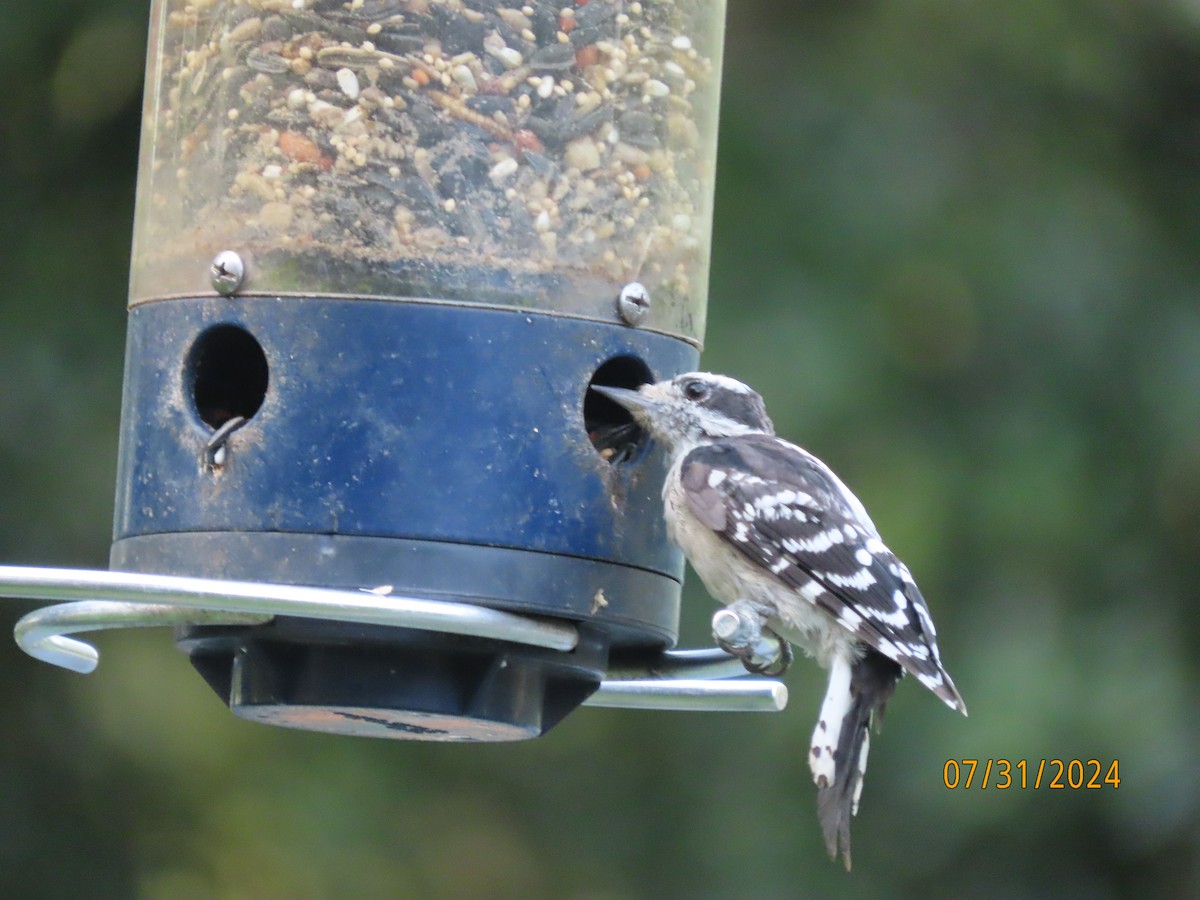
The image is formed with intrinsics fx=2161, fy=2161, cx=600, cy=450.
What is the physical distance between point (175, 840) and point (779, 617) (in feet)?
15.7

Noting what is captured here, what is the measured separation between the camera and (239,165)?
Result: 18.0 feet

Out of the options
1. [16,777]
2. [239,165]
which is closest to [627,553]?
[239,165]

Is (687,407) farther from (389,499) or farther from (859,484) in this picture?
(859,484)

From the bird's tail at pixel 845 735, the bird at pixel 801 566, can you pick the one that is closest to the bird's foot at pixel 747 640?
the bird at pixel 801 566

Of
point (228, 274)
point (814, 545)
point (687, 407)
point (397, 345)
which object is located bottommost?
point (814, 545)

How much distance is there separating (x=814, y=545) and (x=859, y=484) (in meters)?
3.74

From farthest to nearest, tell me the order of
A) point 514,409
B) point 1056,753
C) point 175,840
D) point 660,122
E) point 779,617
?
1. point 175,840
2. point 1056,753
3. point 779,617
4. point 660,122
5. point 514,409

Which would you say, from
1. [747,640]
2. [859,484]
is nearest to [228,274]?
[747,640]

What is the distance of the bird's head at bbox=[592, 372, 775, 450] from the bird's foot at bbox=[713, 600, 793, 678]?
1.67ft

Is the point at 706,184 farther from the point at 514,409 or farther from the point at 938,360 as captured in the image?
the point at 938,360

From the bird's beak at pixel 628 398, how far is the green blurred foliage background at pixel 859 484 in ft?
12.4

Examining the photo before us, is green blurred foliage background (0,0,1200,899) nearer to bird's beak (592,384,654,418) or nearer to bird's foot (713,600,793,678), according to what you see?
bird's foot (713,600,793,678)

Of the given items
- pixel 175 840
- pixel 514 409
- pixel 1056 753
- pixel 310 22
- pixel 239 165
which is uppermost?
pixel 310 22

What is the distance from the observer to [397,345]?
5277 mm
